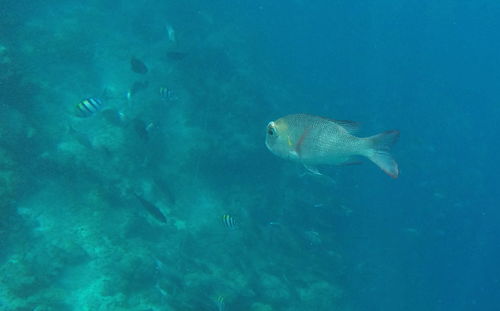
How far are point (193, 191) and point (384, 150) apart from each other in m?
9.98

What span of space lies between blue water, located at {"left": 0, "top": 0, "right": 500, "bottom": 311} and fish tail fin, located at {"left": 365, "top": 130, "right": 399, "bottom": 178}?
4945 mm

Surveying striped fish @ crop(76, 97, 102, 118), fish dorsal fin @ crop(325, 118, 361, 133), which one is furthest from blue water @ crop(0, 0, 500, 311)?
fish dorsal fin @ crop(325, 118, 361, 133)

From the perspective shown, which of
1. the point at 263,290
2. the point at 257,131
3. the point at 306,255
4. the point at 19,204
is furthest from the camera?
the point at 257,131

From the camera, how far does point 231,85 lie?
713 inches

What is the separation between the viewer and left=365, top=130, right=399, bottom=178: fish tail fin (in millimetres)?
2359

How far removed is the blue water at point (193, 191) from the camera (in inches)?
300

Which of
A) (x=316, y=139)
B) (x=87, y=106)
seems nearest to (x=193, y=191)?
(x=87, y=106)

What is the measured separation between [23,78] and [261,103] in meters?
11.7

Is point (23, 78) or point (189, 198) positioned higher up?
point (23, 78)

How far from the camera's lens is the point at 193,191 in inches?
461

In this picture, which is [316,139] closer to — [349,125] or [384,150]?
[349,125]

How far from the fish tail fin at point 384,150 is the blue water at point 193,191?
4945 mm

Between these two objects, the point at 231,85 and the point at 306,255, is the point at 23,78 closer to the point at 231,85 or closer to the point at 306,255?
the point at 231,85

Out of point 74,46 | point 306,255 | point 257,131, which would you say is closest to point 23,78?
point 74,46
